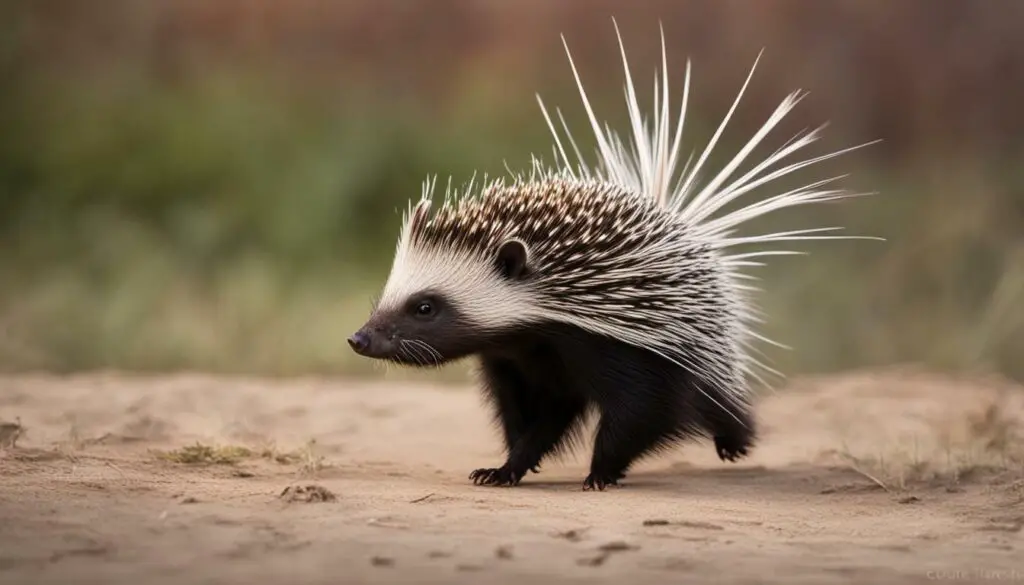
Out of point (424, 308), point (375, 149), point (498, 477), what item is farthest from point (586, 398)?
point (375, 149)

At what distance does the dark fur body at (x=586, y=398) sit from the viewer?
6.05 meters

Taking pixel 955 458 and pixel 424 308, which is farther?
pixel 955 458

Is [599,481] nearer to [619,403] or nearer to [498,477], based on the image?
[619,403]

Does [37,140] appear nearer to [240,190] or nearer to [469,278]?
[240,190]

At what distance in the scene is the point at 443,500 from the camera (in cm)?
509

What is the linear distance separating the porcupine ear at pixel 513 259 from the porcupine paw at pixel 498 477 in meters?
0.92

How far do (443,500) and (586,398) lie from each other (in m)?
1.33

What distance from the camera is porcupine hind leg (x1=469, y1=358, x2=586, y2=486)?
20.6 ft

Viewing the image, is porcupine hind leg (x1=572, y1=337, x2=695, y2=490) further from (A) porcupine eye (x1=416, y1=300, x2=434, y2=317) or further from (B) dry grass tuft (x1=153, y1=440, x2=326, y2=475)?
(B) dry grass tuft (x1=153, y1=440, x2=326, y2=475)

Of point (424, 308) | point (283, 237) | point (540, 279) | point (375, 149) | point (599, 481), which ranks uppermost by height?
point (375, 149)

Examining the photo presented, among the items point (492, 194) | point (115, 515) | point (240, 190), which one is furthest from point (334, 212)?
point (115, 515)

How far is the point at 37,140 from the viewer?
1349cm

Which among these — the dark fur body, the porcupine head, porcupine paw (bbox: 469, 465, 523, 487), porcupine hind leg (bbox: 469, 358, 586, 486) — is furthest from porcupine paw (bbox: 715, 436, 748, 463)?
porcupine paw (bbox: 469, 465, 523, 487)

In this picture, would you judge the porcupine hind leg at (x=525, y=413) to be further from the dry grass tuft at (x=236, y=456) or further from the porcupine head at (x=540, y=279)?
the dry grass tuft at (x=236, y=456)
